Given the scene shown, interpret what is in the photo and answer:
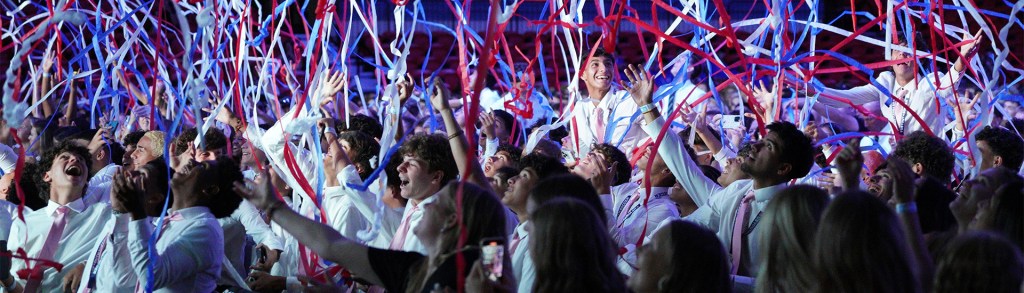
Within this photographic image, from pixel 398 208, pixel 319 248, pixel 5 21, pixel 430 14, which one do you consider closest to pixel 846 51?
pixel 430 14

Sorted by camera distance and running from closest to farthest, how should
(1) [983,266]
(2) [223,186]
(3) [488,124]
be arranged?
1. (1) [983,266]
2. (2) [223,186]
3. (3) [488,124]

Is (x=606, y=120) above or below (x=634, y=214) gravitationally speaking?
above

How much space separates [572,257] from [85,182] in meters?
2.55

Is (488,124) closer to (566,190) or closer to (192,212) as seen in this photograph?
(192,212)

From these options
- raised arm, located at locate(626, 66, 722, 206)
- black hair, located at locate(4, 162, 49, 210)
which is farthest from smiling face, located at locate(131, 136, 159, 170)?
raised arm, located at locate(626, 66, 722, 206)

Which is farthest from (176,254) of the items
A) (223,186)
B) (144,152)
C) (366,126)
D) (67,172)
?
(366,126)

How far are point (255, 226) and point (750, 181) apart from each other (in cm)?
175

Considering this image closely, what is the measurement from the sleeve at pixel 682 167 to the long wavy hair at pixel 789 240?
50.1 inches

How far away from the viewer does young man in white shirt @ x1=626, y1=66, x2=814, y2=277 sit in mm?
3416

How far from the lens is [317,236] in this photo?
106 inches

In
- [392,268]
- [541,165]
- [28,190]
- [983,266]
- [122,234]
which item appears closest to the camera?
[983,266]

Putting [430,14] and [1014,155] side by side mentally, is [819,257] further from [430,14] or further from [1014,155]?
[430,14]

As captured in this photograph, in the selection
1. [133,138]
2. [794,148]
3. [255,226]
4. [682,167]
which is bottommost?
[255,226]

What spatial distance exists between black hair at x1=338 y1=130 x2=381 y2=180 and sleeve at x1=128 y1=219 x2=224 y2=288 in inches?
49.3
